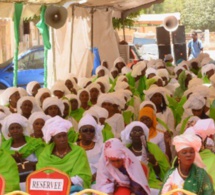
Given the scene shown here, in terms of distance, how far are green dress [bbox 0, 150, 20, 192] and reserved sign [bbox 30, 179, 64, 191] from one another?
1.29 meters

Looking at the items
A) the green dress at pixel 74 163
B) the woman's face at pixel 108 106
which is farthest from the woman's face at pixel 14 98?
the green dress at pixel 74 163

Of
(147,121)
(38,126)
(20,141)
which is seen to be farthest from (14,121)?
(147,121)

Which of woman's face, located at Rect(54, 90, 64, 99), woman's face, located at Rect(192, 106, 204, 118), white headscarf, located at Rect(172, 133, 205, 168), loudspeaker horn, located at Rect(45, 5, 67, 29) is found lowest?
woman's face, located at Rect(192, 106, 204, 118)

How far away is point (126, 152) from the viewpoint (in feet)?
22.7

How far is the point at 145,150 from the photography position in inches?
313

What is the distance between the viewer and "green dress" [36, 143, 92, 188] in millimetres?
7344

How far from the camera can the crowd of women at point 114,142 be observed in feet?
20.3

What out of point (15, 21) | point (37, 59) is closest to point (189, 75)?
point (15, 21)

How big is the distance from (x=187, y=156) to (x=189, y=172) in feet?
0.47

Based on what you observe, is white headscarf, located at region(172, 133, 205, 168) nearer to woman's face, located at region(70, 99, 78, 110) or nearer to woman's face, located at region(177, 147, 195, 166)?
woman's face, located at region(177, 147, 195, 166)

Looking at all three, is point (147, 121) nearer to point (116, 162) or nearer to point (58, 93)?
point (116, 162)

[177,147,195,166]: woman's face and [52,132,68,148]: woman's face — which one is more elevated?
[177,147,195,166]: woman's face

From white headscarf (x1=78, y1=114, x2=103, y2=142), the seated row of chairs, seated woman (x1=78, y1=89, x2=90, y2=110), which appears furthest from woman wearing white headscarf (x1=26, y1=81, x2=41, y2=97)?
the seated row of chairs

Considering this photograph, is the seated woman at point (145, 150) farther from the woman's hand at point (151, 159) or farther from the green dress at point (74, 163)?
the green dress at point (74, 163)
